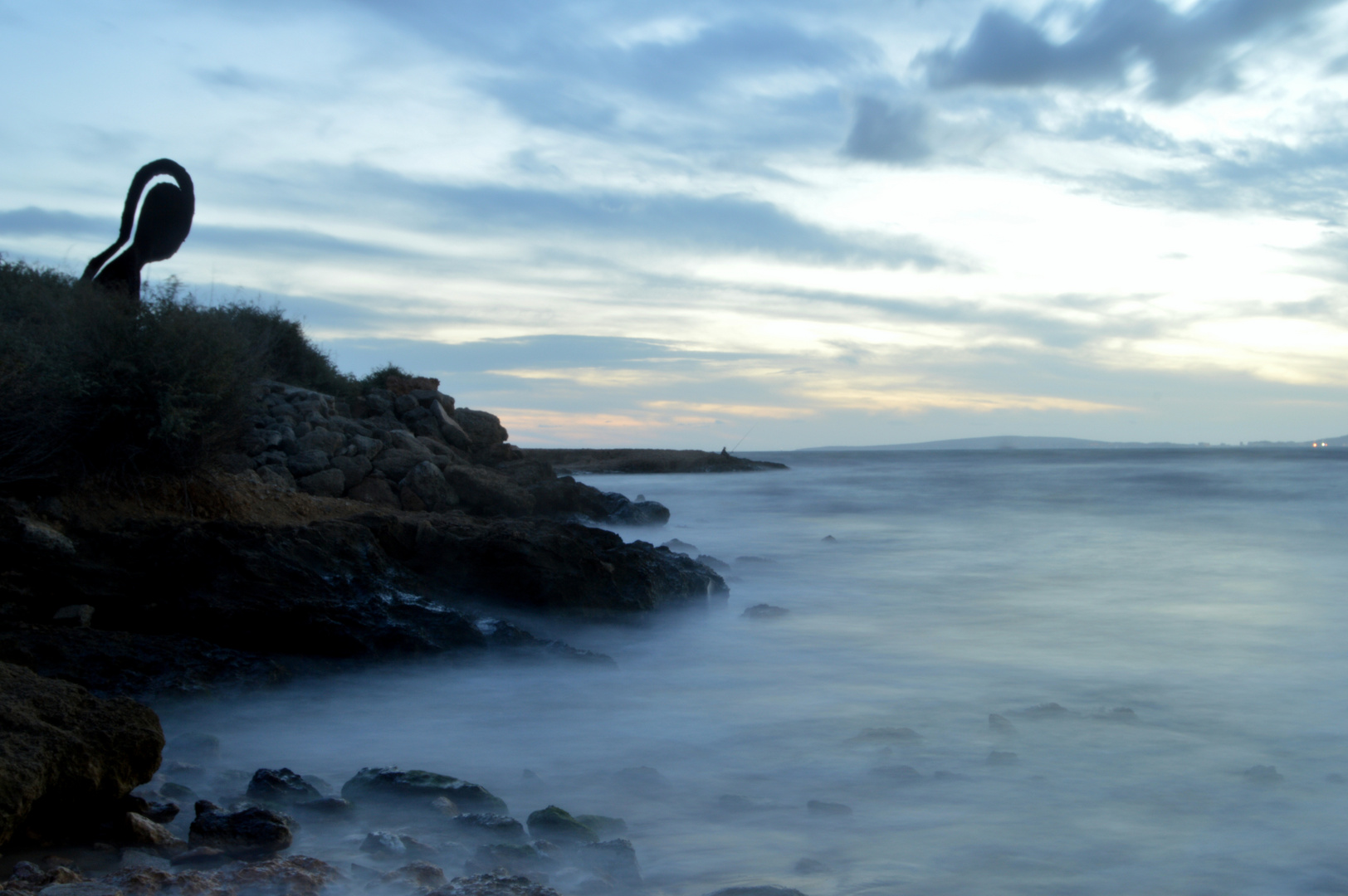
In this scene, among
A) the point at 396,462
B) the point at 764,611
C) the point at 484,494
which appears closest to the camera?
the point at 764,611

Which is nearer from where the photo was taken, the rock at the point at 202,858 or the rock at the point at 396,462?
the rock at the point at 202,858

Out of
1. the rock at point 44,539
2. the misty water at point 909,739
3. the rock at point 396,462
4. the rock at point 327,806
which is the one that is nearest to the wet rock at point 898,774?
the misty water at point 909,739

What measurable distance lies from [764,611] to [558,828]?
17.0 ft

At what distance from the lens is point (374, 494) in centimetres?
1058

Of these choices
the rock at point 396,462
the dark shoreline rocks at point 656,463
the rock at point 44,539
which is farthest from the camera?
the dark shoreline rocks at point 656,463

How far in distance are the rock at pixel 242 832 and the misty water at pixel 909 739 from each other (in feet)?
0.41

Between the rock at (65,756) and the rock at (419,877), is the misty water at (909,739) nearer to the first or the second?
the rock at (419,877)

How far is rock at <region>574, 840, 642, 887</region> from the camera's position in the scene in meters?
3.33

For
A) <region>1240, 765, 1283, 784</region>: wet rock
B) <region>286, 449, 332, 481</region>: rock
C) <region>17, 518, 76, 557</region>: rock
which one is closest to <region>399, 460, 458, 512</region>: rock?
<region>286, 449, 332, 481</region>: rock

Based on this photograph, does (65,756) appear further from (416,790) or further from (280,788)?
(416,790)

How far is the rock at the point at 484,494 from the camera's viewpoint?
37.6ft

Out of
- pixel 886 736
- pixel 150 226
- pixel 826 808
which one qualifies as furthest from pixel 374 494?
pixel 826 808

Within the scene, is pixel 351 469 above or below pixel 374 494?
above

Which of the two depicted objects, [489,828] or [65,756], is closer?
[65,756]
